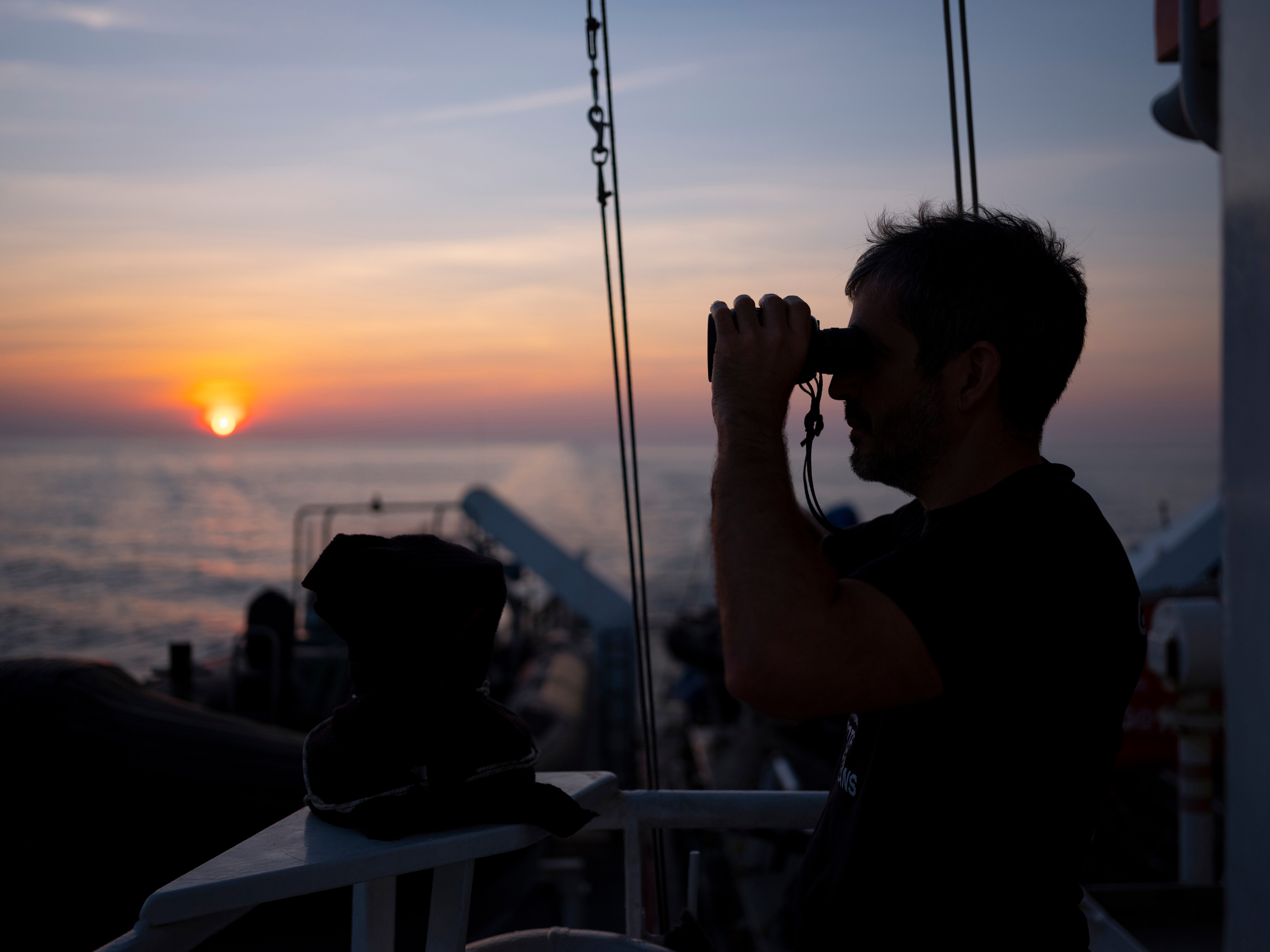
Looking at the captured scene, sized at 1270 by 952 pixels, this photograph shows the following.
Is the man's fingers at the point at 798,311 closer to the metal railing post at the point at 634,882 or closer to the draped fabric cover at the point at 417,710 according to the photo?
the draped fabric cover at the point at 417,710

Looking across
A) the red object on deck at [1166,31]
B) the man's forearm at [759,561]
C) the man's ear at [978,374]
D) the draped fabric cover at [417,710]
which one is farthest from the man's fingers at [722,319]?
the red object on deck at [1166,31]

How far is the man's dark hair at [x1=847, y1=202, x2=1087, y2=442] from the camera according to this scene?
120 centimetres

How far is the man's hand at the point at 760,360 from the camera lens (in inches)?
46.8

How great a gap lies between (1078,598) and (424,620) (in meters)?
0.90

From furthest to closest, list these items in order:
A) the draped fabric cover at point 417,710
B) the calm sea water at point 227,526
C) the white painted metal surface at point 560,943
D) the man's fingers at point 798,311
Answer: the calm sea water at point 227,526 < the white painted metal surface at point 560,943 < the draped fabric cover at point 417,710 < the man's fingers at point 798,311

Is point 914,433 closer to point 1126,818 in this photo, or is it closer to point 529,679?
point 1126,818

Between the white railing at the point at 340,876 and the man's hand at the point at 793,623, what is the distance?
1.63 ft

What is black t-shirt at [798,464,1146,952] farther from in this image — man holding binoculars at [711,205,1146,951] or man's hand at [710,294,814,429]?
man's hand at [710,294,814,429]

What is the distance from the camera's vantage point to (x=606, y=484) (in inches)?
2388

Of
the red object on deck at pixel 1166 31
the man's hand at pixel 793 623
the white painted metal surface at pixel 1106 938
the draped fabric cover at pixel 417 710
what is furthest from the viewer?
the red object on deck at pixel 1166 31

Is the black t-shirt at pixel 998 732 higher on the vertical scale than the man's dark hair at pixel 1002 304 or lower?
lower

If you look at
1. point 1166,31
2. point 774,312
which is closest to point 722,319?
point 774,312

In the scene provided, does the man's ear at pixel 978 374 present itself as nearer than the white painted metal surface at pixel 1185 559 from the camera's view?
Yes

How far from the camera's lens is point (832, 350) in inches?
48.6
